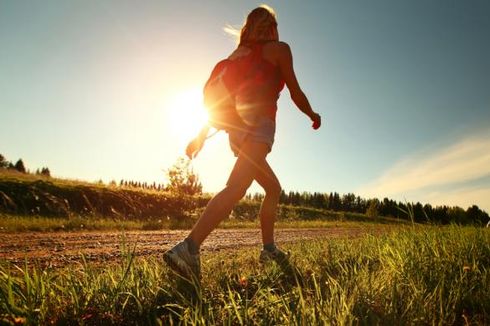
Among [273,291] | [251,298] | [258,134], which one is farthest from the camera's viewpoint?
[258,134]

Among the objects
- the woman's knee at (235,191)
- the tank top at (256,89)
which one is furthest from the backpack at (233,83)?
the woman's knee at (235,191)

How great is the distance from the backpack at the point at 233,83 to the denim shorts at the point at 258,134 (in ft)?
0.24

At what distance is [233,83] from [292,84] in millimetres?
605

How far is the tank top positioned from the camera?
11.1 ft

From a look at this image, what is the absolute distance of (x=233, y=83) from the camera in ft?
11.0

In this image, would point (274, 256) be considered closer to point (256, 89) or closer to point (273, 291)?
point (273, 291)

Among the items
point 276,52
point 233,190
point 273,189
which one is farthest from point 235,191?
point 276,52

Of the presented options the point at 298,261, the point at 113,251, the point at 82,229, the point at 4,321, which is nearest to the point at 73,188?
the point at 82,229

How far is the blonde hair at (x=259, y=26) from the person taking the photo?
3.55 m

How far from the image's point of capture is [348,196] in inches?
2628

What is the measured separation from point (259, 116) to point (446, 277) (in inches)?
78.1

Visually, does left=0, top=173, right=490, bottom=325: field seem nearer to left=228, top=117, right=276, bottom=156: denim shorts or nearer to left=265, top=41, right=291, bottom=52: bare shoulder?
left=228, top=117, right=276, bottom=156: denim shorts

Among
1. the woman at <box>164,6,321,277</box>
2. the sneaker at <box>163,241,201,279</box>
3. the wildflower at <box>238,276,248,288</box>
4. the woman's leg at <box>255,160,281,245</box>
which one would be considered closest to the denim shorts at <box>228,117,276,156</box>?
the woman at <box>164,6,321,277</box>

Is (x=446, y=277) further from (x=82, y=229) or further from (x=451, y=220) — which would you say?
(x=82, y=229)
